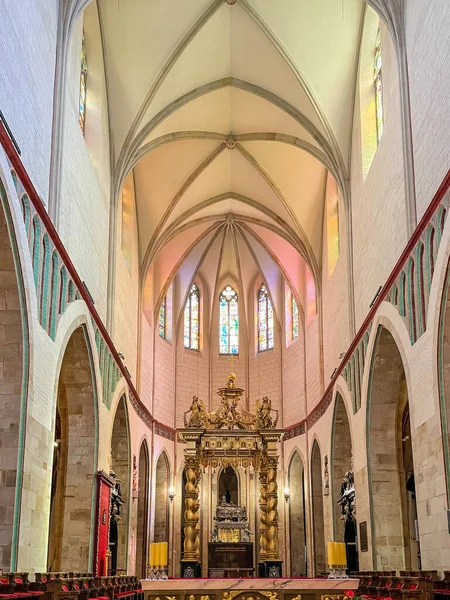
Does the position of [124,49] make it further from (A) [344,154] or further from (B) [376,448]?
(B) [376,448]

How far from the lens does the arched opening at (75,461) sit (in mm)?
17438

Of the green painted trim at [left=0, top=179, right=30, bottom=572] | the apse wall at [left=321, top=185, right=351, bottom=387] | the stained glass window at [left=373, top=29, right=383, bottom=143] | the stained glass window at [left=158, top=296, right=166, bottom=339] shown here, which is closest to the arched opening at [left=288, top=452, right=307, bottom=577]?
the apse wall at [left=321, top=185, right=351, bottom=387]

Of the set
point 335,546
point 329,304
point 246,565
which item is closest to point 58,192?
point 335,546

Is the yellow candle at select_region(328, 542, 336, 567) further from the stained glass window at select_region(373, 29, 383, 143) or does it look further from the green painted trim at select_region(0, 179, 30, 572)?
the stained glass window at select_region(373, 29, 383, 143)

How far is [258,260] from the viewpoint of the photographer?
32156mm

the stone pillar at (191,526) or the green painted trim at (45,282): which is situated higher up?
the green painted trim at (45,282)

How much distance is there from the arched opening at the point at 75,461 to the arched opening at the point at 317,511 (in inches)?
446

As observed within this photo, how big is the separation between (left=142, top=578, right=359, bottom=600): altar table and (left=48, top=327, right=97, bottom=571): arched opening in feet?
21.0

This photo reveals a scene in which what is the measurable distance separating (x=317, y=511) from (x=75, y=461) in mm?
12052

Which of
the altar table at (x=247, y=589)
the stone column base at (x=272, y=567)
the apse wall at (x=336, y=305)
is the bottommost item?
the altar table at (x=247, y=589)

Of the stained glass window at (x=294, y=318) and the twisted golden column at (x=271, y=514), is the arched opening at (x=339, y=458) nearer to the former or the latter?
the twisted golden column at (x=271, y=514)

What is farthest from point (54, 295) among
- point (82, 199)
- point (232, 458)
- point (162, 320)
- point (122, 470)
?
point (162, 320)

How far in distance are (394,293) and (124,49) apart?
9147 millimetres

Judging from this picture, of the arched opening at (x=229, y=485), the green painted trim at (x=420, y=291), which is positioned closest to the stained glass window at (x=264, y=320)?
the arched opening at (x=229, y=485)
